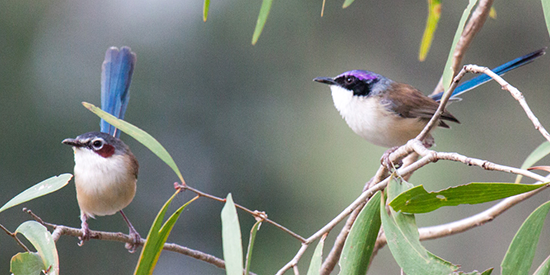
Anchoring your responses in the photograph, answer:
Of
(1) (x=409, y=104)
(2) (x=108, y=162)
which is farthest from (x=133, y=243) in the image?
(1) (x=409, y=104)

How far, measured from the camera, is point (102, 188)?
2355 millimetres

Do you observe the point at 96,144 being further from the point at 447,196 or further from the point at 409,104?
the point at 447,196

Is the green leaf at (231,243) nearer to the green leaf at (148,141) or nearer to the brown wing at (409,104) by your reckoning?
the green leaf at (148,141)

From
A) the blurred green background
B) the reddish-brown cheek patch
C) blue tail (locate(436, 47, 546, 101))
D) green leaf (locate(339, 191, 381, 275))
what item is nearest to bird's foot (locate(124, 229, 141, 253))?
the reddish-brown cheek patch

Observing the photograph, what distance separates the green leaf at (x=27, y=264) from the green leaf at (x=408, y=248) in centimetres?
91

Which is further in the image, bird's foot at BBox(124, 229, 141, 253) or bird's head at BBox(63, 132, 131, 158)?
bird's head at BBox(63, 132, 131, 158)

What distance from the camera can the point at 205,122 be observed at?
17.8 ft

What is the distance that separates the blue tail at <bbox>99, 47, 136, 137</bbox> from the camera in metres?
2.58

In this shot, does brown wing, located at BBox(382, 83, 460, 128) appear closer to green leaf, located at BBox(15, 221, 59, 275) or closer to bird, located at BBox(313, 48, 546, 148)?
bird, located at BBox(313, 48, 546, 148)

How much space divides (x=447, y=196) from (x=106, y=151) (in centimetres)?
176

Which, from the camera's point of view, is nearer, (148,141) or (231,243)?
(231,243)

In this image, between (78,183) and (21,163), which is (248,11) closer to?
(21,163)

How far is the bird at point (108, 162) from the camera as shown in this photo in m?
2.37

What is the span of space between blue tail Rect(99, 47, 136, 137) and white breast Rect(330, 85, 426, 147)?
115 centimetres
